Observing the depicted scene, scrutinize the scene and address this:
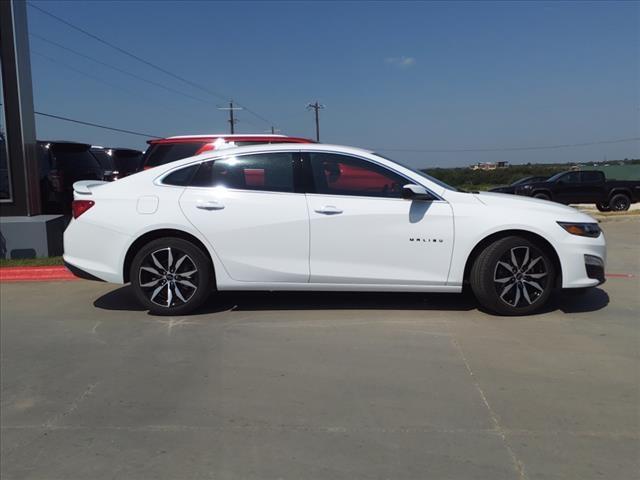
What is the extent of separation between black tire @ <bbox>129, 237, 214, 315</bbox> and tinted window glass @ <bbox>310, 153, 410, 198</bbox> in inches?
52.9

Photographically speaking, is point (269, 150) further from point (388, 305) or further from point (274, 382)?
point (274, 382)

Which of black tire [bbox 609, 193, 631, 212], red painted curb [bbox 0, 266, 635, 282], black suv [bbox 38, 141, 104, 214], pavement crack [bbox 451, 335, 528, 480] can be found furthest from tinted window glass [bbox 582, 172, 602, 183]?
pavement crack [bbox 451, 335, 528, 480]

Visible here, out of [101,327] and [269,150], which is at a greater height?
[269,150]

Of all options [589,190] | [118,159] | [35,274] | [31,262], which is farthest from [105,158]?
[589,190]

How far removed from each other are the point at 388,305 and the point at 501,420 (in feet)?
7.97

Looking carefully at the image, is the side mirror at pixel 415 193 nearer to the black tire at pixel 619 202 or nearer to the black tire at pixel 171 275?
the black tire at pixel 171 275

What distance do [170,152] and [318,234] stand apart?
14.5ft

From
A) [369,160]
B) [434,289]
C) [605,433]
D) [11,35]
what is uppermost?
[11,35]

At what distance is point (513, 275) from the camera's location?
16.6ft

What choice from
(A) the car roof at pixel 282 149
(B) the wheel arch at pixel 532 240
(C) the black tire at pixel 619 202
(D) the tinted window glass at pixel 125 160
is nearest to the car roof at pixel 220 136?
(A) the car roof at pixel 282 149

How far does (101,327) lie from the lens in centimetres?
512

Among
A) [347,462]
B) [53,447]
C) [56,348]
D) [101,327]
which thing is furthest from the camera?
[101,327]

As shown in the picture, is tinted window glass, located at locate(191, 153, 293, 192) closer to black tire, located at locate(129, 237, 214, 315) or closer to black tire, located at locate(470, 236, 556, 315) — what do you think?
black tire, located at locate(129, 237, 214, 315)

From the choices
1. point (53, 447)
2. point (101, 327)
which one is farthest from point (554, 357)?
point (101, 327)
